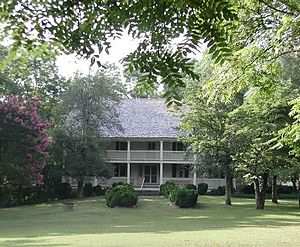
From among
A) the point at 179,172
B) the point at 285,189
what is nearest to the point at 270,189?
the point at 285,189

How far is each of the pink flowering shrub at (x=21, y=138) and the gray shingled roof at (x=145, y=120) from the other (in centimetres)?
1105

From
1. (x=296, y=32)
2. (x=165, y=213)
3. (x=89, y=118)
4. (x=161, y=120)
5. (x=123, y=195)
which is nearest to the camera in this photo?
(x=296, y=32)

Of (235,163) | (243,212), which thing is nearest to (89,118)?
(235,163)

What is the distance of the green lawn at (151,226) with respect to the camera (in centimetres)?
1579

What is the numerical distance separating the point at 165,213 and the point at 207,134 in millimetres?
6089

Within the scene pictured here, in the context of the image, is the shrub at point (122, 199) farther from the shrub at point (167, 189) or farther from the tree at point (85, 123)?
the tree at point (85, 123)

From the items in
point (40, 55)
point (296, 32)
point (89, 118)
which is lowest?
point (40, 55)

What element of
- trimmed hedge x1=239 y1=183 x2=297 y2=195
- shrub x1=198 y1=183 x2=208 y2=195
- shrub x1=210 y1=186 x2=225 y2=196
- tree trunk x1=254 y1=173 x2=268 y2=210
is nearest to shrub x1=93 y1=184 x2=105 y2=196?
shrub x1=198 y1=183 x2=208 y2=195

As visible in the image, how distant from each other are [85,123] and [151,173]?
13437mm

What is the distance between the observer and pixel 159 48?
121 inches

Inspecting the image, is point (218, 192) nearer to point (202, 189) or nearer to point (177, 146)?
point (202, 189)

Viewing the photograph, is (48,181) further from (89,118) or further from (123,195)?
(123,195)

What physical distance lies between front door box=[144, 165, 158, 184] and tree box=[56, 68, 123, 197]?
36.8 feet

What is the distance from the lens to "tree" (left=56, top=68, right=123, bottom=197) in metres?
38.5
